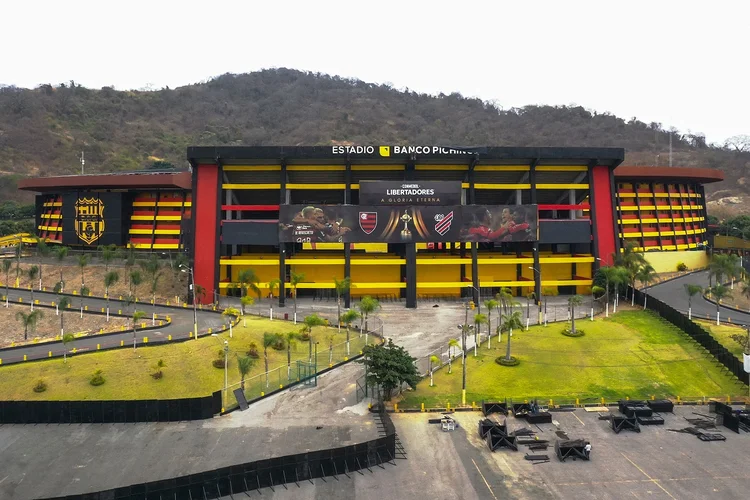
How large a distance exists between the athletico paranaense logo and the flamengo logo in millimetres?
9580

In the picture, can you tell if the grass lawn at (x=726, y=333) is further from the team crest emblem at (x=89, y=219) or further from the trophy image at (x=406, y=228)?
the team crest emblem at (x=89, y=219)

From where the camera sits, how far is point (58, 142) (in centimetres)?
17962

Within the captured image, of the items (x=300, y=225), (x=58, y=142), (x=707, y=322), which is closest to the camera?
(x=707, y=322)

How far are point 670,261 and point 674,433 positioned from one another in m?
68.9

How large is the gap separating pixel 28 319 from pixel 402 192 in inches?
1946

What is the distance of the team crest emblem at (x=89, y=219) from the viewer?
300ft

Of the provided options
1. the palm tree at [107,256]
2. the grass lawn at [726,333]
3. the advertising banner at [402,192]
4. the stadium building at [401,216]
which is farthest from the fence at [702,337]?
the palm tree at [107,256]

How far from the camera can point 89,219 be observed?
91625mm

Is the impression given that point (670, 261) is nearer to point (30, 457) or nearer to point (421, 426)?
point (421, 426)

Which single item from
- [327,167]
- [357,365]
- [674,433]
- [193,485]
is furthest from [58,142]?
[674,433]

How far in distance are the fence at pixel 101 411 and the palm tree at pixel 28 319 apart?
17.7m

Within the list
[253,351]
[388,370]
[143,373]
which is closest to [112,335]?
[143,373]

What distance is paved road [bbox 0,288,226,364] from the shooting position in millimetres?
44094

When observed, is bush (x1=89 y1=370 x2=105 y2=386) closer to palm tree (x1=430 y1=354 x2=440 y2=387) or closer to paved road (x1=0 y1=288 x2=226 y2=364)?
paved road (x1=0 y1=288 x2=226 y2=364)
